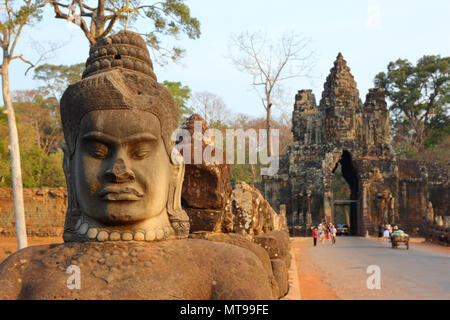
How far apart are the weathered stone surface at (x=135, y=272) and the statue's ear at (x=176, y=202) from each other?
224 millimetres

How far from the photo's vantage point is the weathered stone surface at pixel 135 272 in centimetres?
195

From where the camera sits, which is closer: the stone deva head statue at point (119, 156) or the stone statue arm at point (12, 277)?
the stone statue arm at point (12, 277)

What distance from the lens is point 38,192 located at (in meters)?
18.7

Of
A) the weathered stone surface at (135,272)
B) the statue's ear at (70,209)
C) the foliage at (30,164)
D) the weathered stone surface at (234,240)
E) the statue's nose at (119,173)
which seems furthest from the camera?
the foliage at (30,164)

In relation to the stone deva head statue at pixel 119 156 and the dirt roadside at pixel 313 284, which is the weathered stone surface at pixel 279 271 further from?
the stone deva head statue at pixel 119 156

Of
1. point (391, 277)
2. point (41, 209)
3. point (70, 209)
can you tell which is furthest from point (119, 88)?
point (41, 209)

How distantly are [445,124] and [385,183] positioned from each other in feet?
43.1

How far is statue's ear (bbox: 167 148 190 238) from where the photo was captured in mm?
2414

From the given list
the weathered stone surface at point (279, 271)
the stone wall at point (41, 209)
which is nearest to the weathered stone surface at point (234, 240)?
the weathered stone surface at point (279, 271)

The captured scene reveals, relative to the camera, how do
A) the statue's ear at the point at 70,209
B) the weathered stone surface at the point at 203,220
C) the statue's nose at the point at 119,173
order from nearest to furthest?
the statue's nose at the point at 119,173, the statue's ear at the point at 70,209, the weathered stone surface at the point at 203,220

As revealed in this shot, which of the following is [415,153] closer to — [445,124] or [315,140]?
[445,124]

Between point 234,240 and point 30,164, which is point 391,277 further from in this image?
point 30,164

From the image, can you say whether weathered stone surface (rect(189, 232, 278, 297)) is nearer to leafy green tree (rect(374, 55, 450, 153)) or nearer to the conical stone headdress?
the conical stone headdress

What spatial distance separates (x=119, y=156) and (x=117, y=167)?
0.06 metres
